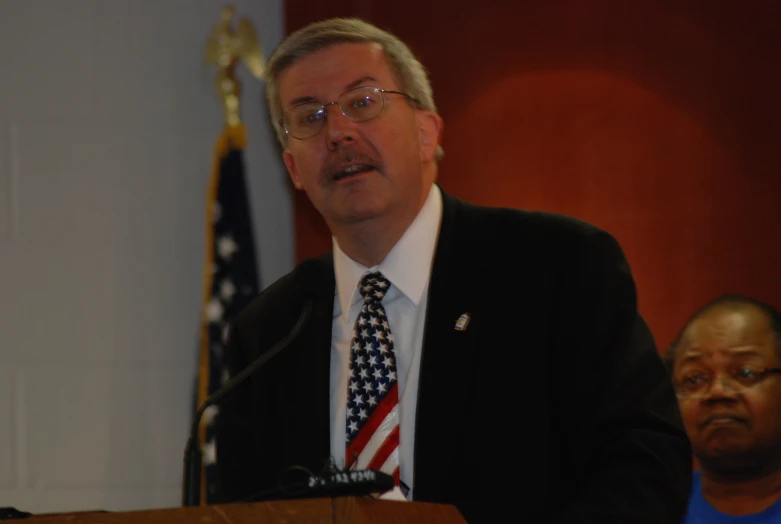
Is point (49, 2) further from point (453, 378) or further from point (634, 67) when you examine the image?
point (453, 378)

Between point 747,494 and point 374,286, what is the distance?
106 centimetres

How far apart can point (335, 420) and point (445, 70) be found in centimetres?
190

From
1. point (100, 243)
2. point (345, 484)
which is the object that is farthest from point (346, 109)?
point (100, 243)

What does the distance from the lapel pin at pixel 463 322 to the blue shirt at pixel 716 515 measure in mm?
941

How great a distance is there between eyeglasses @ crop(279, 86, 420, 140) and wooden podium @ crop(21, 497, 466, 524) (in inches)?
42.2

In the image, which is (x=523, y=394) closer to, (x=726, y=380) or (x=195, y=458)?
(x=195, y=458)

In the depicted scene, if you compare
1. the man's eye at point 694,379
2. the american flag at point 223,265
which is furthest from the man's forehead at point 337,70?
the american flag at point 223,265

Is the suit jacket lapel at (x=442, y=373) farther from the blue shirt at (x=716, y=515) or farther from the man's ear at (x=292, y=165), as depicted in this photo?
the blue shirt at (x=716, y=515)

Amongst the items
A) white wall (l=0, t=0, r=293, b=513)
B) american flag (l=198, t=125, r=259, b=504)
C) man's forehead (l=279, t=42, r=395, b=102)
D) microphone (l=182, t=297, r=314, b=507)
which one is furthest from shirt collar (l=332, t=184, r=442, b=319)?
white wall (l=0, t=0, r=293, b=513)

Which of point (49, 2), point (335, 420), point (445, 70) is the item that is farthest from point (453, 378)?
point (49, 2)

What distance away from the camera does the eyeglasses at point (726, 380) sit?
2656 millimetres

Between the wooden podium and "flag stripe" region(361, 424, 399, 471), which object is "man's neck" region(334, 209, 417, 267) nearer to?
"flag stripe" region(361, 424, 399, 471)

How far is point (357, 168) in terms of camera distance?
7.22ft

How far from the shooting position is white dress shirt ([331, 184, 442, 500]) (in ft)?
6.70
